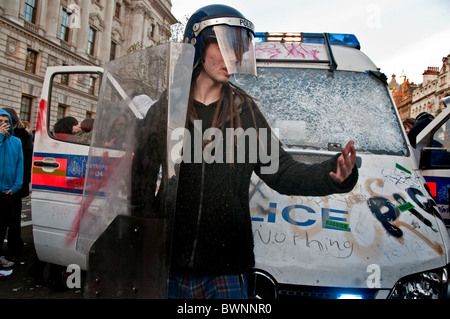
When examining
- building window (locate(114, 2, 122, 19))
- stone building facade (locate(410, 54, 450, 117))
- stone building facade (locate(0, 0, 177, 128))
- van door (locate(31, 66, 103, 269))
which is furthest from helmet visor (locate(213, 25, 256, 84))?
stone building facade (locate(410, 54, 450, 117))

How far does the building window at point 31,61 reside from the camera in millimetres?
23812

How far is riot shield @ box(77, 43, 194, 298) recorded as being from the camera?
1.45m

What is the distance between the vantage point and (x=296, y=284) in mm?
1776

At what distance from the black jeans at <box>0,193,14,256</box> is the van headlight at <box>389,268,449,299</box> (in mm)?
4084

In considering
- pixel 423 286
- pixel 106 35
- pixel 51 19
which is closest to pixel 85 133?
pixel 423 286

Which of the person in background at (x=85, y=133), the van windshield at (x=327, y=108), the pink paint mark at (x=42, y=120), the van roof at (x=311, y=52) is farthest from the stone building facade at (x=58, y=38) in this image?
the van windshield at (x=327, y=108)

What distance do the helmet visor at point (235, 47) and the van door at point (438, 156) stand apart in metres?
2.06

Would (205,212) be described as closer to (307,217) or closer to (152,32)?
(307,217)

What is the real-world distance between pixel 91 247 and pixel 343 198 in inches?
55.0

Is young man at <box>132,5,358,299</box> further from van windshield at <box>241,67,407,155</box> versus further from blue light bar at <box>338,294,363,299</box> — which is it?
van windshield at <box>241,67,407,155</box>

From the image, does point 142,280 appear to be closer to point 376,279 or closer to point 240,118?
point 240,118

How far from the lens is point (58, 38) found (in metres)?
26.0

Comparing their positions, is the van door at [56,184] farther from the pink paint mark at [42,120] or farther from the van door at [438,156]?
the van door at [438,156]

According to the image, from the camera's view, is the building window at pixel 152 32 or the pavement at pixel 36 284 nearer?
the pavement at pixel 36 284
